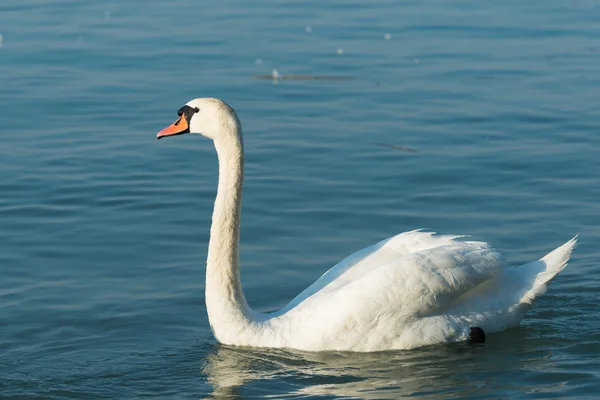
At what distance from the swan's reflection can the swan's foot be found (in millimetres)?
53

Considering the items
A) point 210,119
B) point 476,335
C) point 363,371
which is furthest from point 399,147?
point 363,371

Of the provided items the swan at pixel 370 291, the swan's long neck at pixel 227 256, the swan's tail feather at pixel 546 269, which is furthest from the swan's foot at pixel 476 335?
the swan's long neck at pixel 227 256

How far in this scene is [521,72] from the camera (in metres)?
16.6

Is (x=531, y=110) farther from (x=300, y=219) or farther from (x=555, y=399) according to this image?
(x=555, y=399)

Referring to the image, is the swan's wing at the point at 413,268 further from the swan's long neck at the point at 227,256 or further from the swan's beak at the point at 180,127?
the swan's beak at the point at 180,127

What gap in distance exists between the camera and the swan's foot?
340 inches

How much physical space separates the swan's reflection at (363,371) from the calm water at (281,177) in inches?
0.7

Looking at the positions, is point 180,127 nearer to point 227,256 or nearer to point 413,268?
point 227,256

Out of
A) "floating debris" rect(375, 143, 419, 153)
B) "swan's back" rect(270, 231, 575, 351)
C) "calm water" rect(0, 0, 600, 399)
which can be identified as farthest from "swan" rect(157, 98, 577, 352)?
"floating debris" rect(375, 143, 419, 153)

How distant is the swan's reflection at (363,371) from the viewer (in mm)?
7863

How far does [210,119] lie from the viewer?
8586 millimetres

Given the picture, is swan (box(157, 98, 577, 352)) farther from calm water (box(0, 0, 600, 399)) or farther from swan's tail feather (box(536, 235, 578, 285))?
calm water (box(0, 0, 600, 399))

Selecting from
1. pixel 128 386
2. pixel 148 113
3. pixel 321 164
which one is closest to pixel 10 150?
pixel 148 113

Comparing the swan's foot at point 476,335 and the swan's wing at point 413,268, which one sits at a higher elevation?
the swan's wing at point 413,268
